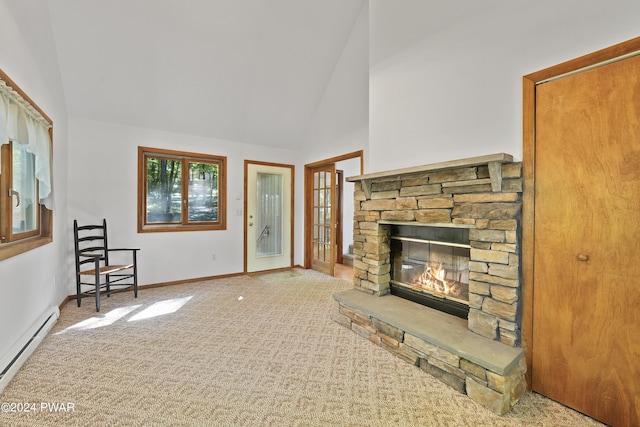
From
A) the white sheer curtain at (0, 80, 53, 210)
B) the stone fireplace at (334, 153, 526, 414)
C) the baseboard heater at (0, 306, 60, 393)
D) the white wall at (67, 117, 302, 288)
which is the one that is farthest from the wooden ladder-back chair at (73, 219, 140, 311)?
the stone fireplace at (334, 153, 526, 414)

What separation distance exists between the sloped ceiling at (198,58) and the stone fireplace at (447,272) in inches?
90.9

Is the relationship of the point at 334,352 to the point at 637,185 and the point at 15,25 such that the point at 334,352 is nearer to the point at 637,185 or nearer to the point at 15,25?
the point at 637,185

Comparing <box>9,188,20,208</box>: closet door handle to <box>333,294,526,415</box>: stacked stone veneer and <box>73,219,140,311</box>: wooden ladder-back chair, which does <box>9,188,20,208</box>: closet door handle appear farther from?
<box>333,294,526,415</box>: stacked stone veneer

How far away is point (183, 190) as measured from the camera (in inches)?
169

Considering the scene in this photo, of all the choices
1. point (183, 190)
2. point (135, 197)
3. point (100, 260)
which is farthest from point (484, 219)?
point (100, 260)

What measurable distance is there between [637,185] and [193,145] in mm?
4595

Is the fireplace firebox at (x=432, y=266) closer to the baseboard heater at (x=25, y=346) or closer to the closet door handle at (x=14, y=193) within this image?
the baseboard heater at (x=25, y=346)

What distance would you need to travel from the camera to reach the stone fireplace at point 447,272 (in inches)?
68.9

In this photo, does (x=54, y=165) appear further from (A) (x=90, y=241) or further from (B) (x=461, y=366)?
(B) (x=461, y=366)

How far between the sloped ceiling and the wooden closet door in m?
2.96

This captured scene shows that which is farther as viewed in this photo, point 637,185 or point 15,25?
point 15,25

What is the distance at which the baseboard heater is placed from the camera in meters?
1.82

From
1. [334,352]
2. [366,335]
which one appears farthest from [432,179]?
[334,352]

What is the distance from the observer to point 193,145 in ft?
14.0
